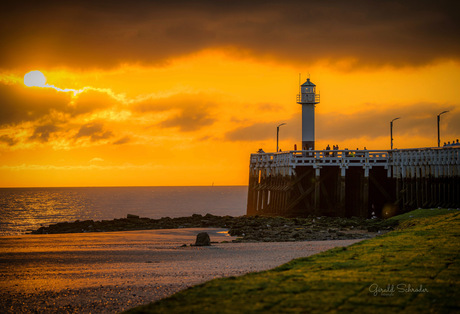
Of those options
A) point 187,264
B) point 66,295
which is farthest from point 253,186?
point 66,295

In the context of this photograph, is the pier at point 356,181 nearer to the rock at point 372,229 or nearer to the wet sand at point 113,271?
the rock at point 372,229

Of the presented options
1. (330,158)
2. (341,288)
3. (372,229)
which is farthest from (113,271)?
(330,158)

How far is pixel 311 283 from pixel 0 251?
1931 cm

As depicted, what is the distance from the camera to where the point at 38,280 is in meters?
15.5

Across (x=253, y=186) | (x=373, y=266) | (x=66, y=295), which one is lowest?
(x=66, y=295)

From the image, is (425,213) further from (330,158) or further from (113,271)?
(113,271)

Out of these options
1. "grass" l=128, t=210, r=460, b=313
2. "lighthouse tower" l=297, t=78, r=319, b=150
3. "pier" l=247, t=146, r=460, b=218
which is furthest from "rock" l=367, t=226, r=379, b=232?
"lighthouse tower" l=297, t=78, r=319, b=150

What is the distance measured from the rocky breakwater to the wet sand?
3901 mm

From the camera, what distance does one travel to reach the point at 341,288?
9.38 m

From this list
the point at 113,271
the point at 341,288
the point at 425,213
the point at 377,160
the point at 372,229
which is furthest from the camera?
the point at 377,160

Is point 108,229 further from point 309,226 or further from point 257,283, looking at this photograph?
point 257,283

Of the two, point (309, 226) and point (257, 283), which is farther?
point (309, 226)

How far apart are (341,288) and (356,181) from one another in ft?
116

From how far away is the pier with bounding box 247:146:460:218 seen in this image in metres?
36.5
